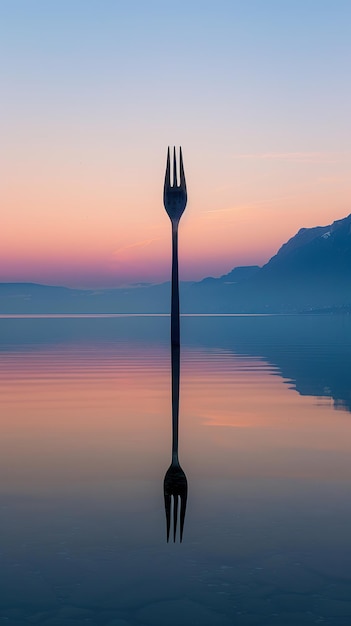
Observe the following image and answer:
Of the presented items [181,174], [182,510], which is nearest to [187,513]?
[182,510]

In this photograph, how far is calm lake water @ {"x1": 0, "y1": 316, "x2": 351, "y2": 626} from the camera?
991 cm

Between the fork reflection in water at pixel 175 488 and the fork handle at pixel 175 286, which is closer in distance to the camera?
the fork reflection in water at pixel 175 488

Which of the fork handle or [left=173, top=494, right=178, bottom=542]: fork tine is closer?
[left=173, top=494, right=178, bottom=542]: fork tine

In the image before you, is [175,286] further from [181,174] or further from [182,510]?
[182,510]

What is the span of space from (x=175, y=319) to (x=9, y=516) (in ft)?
70.4

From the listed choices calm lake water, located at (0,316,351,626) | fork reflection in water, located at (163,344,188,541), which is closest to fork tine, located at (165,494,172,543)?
fork reflection in water, located at (163,344,188,541)

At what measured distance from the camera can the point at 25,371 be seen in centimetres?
Answer: 4844

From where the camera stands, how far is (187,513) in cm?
1432

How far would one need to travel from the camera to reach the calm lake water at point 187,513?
9906 mm

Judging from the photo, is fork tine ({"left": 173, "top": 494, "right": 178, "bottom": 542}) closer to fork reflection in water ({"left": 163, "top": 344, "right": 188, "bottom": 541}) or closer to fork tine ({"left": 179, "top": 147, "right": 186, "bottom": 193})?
fork reflection in water ({"left": 163, "top": 344, "right": 188, "bottom": 541})

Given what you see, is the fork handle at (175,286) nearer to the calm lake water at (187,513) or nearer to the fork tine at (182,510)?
the calm lake water at (187,513)

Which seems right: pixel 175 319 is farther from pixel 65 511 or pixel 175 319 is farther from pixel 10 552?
pixel 10 552

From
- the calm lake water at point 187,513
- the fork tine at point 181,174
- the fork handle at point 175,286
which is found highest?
the fork tine at point 181,174

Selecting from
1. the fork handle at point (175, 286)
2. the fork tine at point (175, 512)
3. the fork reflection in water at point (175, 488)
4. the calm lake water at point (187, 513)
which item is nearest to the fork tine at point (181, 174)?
the fork handle at point (175, 286)
